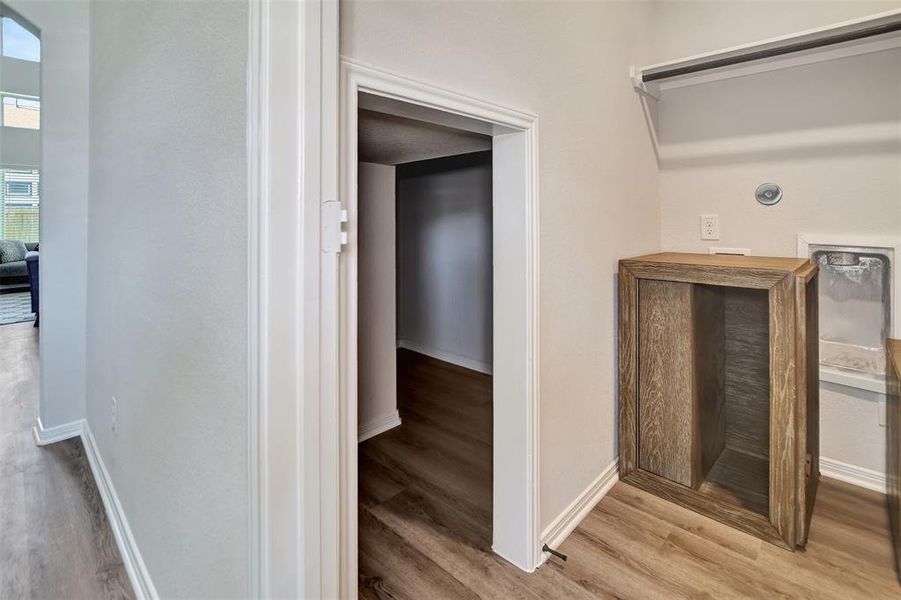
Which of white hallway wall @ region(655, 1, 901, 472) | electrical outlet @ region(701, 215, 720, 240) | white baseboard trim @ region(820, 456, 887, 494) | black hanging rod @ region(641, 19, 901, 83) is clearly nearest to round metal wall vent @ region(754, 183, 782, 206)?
white hallway wall @ region(655, 1, 901, 472)

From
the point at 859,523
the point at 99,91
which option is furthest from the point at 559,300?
the point at 99,91

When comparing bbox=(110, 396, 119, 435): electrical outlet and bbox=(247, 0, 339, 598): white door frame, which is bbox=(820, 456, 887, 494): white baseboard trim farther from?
bbox=(110, 396, 119, 435): electrical outlet

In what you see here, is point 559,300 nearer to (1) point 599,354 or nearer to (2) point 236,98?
(1) point 599,354

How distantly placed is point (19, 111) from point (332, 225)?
33.4ft

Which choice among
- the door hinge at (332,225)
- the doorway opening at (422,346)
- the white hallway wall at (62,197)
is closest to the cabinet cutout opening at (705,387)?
the doorway opening at (422,346)

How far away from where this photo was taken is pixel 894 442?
1.80 meters

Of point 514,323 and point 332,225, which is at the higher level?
point 332,225

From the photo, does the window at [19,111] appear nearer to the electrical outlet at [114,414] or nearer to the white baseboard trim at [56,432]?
the white baseboard trim at [56,432]

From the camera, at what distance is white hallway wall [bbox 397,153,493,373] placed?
402cm

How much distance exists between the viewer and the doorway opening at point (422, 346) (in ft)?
5.94

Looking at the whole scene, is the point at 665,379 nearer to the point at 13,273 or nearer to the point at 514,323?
the point at 514,323

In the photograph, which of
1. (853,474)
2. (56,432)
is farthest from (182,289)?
(853,474)

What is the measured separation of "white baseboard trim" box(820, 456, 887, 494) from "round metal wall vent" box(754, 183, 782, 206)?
1.30 meters

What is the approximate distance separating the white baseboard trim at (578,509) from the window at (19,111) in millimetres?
10126
